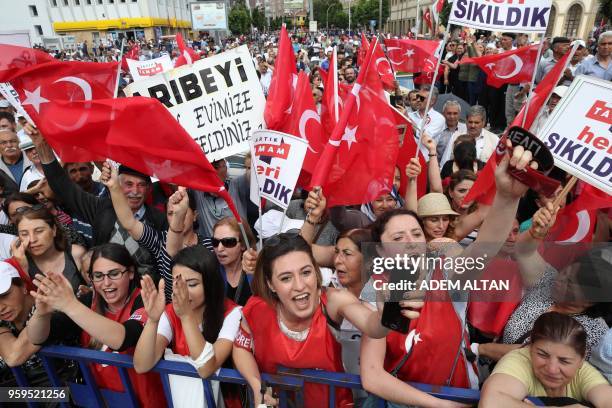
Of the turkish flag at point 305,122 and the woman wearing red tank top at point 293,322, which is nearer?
the woman wearing red tank top at point 293,322

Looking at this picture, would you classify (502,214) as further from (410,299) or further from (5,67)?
(5,67)

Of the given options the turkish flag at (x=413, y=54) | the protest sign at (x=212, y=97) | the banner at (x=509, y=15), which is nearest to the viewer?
the banner at (x=509, y=15)

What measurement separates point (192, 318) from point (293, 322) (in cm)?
54

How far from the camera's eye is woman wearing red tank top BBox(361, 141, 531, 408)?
196 centimetres

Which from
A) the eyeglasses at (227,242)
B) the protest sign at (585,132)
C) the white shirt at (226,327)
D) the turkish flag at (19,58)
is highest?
the turkish flag at (19,58)

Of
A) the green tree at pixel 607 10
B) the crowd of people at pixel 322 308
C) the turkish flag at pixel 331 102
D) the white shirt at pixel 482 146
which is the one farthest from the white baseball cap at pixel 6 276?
the green tree at pixel 607 10

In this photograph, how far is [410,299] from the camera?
1575 millimetres

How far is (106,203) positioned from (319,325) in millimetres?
2480

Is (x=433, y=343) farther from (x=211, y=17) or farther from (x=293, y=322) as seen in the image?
(x=211, y=17)

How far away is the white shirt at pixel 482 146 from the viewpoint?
548cm

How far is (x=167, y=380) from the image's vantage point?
2346mm

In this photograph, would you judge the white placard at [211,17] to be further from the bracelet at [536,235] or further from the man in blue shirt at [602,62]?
the bracelet at [536,235]

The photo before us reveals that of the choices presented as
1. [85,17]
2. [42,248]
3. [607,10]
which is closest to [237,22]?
[85,17]

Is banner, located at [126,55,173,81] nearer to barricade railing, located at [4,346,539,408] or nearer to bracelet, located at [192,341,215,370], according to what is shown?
barricade railing, located at [4,346,539,408]
